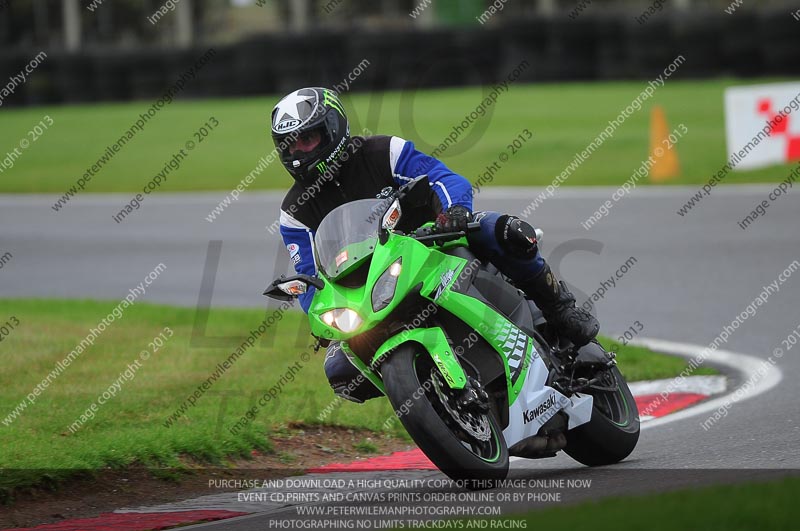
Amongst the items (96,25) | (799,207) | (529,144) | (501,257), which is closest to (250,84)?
(529,144)

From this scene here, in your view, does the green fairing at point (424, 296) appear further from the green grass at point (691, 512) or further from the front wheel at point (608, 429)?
the green grass at point (691, 512)

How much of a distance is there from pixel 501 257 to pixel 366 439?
193cm

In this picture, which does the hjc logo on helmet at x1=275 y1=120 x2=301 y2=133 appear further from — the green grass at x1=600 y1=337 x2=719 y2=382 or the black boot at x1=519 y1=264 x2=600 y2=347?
the green grass at x1=600 y1=337 x2=719 y2=382

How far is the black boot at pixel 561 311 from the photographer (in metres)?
6.34

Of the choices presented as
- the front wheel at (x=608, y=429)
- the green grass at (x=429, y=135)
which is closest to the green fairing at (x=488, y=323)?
the front wheel at (x=608, y=429)

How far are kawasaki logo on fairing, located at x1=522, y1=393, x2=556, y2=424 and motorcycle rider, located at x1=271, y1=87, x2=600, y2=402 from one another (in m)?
0.54

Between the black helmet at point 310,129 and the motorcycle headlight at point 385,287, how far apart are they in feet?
3.13

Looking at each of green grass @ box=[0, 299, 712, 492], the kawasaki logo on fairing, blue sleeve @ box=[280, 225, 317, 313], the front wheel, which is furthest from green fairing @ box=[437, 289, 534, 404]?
green grass @ box=[0, 299, 712, 492]

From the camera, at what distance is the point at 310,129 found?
606 centimetres

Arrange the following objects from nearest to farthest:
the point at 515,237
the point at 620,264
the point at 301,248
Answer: the point at 515,237 < the point at 301,248 < the point at 620,264

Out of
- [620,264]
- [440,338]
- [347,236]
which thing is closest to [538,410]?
[440,338]

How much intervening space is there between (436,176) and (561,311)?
37.7 inches

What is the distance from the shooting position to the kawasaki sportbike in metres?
5.32

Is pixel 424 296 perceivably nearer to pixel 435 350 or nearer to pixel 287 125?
pixel 435 350
